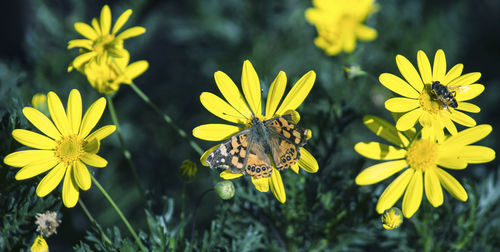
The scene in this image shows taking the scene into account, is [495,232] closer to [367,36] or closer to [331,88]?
[331,88]

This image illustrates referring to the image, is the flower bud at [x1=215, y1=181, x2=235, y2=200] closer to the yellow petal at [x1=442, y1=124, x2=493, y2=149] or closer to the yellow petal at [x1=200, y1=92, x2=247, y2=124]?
the yellow petal at [x1=200, y1=92, x2=247, y2=124]

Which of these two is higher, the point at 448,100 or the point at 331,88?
the point at 331,88

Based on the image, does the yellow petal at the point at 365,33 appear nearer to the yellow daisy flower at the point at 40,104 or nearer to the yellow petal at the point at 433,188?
the yellow petal at the point at 433,188

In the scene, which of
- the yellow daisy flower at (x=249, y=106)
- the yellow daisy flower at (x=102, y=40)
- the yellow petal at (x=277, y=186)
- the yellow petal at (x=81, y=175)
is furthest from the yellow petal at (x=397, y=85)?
the yellow petal at (x=81, y=175)

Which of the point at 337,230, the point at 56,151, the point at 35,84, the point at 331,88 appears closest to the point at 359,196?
the point at 337,230

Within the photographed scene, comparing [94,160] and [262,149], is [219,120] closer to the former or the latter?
[262,149]

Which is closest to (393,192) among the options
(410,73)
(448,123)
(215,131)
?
(448,123)
